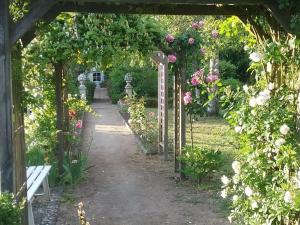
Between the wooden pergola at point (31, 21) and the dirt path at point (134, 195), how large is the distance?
1.83m

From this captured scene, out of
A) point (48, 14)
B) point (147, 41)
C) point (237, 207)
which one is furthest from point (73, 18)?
point (237, 207)

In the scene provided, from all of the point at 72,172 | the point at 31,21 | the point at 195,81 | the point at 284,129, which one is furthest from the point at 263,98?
the point at 72,172

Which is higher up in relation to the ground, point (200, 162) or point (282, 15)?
point (282, 15)

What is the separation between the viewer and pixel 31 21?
12.6 ft

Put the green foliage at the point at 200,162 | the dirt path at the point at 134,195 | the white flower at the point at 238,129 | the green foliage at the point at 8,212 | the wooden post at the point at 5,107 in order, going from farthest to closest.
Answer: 1. the green foliage at the point at 200,162
2. the dirt path at the point at 134,195
3. the white flower at the point at 238,129
4. the wooden post at the point at 5,107
5. the green foliage at the point at 8,212

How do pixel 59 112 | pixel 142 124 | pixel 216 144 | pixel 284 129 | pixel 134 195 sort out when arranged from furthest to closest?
pixel 142 124 → pixel 216 144 → pixel 59 112 → pixel 134 195 → pixel 284 129

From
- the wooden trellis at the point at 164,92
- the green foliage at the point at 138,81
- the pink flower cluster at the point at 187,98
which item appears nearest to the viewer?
the pink flower cluster at the point at 187,98

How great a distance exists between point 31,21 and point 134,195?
4.01 m

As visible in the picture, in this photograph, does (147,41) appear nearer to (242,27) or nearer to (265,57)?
(242,27)

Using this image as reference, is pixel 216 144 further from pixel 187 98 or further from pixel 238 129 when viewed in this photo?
pixel 238 129

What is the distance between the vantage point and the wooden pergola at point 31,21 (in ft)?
12.5

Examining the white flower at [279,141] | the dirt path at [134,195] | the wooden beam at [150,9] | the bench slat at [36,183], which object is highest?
the wooden beam at [150,9]

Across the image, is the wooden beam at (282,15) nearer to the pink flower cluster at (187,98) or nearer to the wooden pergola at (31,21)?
the wooden pergola at (31,21)

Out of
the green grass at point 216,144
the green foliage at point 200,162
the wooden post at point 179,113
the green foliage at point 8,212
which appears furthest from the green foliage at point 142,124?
the green foliage at point 8,212
